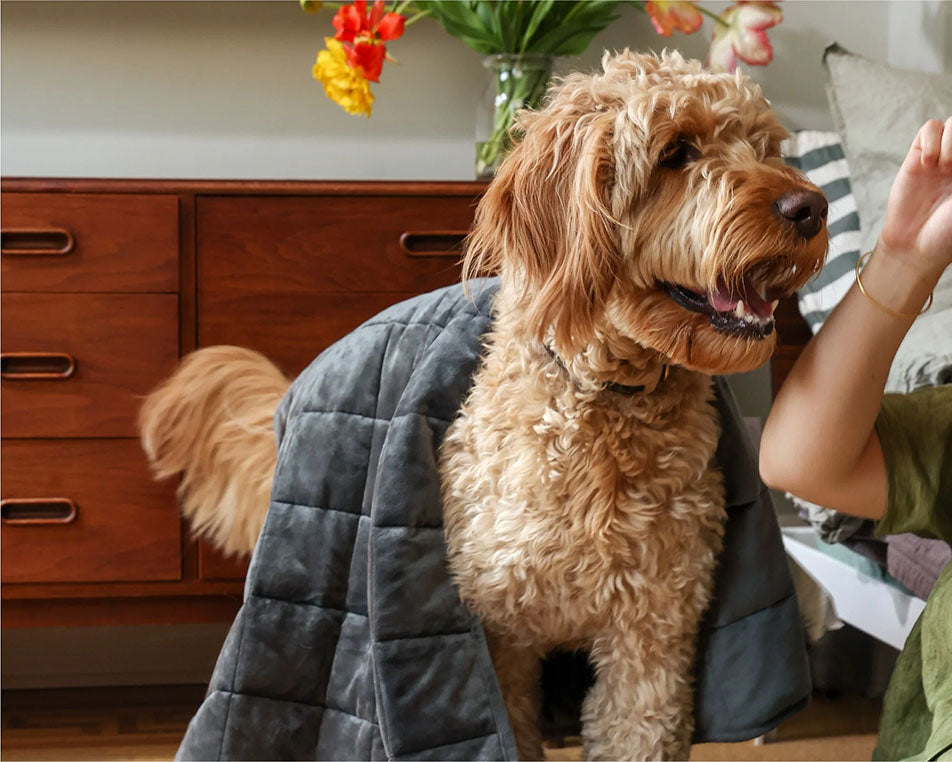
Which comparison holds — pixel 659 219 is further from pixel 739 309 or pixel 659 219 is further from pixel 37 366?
pixel 37 366

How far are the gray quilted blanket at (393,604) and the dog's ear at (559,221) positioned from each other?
0.18 metres

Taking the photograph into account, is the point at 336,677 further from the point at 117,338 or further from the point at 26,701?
the point at 26,701

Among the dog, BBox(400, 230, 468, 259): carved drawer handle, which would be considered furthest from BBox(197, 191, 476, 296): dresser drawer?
the dog

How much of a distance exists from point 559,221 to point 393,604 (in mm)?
404

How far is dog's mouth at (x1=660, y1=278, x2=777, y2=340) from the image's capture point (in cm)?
82

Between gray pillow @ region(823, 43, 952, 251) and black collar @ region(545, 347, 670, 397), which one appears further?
gray pillow @ region(823, 43, 952, 251)

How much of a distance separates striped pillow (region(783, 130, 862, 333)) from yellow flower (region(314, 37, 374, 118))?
0.67 m

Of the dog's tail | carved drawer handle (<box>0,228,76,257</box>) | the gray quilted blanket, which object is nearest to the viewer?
the gray quilted blanket

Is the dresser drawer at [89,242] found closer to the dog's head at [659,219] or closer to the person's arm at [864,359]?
the dog's head at [659,219]

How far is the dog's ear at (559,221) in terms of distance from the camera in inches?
32.8

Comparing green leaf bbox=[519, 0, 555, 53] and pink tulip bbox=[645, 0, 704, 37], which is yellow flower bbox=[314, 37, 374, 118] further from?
pink tulip bbox=[645, 0, 704, 37]

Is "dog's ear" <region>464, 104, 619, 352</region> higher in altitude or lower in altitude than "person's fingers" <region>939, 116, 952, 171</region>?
lower

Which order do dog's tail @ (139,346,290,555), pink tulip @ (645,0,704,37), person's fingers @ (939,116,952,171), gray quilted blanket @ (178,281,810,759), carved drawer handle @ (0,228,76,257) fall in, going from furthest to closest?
1. pink tulip @ (645,0,704,37)
2. carved drawer handle @ (0,228,76,257)
3. dog's tail @ (139,346,290,555)
4. gray quilted blanket @ (178,281,810,759)
5. person's fingers @ (939,116,952,171)

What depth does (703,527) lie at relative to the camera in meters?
0.98
